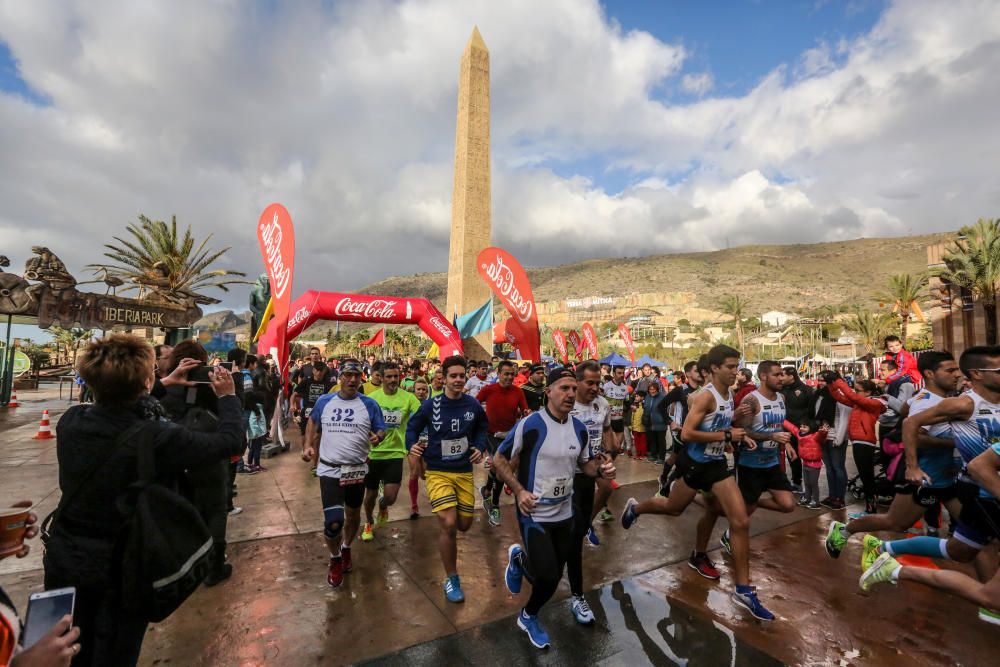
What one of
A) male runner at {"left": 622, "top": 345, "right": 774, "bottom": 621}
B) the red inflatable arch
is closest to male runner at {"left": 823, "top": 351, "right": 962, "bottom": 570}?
male runner at {"left": 622, "top": 345, "right": 774, "bottom": 621}

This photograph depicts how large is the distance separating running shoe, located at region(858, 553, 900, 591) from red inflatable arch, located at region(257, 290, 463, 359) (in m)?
11.3

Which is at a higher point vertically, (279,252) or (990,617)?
(279,252)

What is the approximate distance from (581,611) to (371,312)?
459 inches

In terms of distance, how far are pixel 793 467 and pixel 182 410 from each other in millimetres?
7414

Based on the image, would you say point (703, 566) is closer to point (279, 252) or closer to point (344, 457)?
point (344, 457)

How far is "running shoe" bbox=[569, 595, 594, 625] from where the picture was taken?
3.37 m

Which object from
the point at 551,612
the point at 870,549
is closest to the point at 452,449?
the point at 551,612

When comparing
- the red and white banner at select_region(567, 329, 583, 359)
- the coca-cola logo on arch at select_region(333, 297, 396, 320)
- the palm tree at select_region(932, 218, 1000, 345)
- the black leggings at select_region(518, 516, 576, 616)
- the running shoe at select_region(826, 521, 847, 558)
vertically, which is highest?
the palm tree at select_region(932, 218, 1000, 345)

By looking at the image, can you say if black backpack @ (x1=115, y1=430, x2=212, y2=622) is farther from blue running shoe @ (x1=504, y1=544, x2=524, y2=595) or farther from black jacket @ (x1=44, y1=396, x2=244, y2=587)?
blue running shoe @ (x1=504, y1=544, x2=524, y2=595)

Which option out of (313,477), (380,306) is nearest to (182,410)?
(313,477)

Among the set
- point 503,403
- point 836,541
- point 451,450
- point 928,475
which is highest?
point 503,403

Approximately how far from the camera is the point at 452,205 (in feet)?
75.2

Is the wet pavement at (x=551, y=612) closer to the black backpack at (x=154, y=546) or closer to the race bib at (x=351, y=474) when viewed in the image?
the race bib at (x=351, y=474)

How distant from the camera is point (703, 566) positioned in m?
4.25
